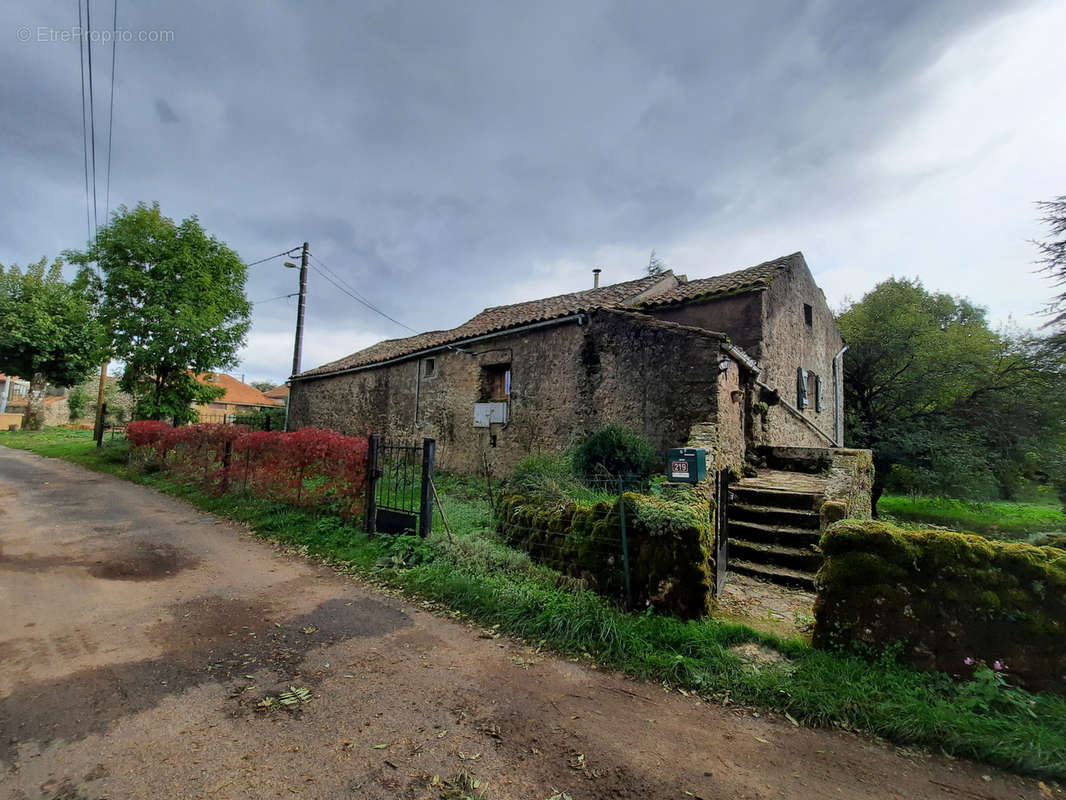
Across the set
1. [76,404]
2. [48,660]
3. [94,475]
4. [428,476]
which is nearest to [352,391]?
[94,475]

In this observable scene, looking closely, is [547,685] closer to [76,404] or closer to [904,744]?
[904,744]

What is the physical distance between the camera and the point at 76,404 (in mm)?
36750

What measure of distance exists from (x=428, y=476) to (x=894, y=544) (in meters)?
4.83

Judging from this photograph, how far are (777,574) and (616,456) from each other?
122 inches

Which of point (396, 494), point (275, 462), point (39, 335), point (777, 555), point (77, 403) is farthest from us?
point (77, 403)

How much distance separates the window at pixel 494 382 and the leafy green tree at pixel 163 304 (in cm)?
941

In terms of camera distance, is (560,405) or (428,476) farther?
(560,405)

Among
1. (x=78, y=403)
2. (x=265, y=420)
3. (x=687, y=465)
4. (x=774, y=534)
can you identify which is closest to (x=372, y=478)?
(x=687, y=465)

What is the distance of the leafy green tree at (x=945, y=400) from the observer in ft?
50.2

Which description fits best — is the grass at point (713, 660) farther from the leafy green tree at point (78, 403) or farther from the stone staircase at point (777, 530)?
the leafy green tree at point (78, 403)

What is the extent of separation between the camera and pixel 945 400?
18266 mm

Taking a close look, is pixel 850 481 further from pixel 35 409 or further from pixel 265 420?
pixel 35 409

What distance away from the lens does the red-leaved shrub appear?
719 cm

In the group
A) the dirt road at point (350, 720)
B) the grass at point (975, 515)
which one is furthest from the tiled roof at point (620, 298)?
the grass at point (975, 515)
